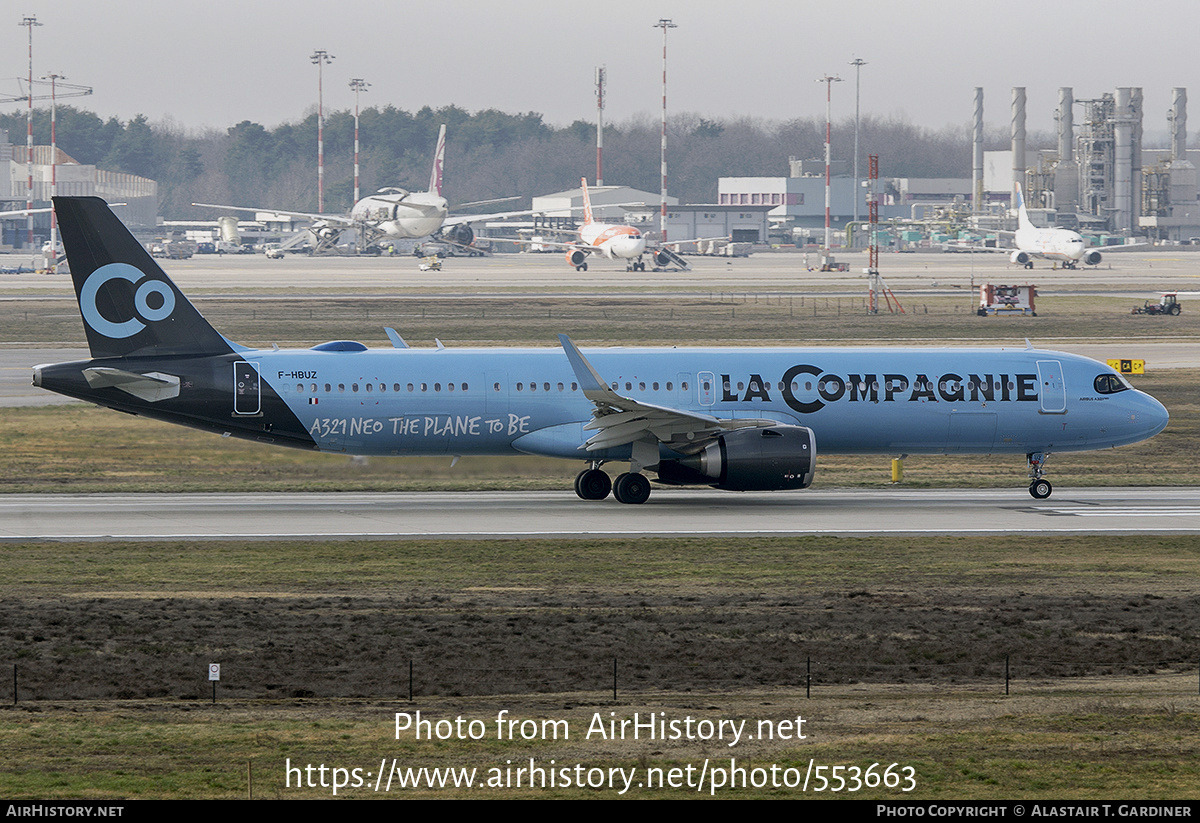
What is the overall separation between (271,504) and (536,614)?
687 inches

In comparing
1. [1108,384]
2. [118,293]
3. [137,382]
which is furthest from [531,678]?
[1108,384]

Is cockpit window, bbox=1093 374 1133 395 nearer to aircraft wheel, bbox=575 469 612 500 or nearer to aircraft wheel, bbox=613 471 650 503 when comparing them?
aircraft wheel, bbox=613 471 650 503

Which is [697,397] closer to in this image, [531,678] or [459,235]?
[531,678]

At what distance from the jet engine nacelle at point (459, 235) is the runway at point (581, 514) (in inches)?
5917

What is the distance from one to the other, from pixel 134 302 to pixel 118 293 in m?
0.49

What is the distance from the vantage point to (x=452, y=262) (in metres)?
182

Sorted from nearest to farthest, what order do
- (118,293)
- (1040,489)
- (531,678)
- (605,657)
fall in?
(531,678)
(605,657)
(118,293)
(1040,489)

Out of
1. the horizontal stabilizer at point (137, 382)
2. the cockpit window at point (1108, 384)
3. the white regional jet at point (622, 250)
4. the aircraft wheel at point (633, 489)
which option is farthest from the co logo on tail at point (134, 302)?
the white regional jet at point (622, 250)

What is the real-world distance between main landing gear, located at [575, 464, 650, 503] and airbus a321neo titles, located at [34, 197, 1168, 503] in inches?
1.7

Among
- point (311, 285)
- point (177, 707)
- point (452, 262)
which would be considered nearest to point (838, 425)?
point (177, 707)

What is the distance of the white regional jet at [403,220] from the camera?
588 feet

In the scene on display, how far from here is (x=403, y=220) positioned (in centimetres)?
18175

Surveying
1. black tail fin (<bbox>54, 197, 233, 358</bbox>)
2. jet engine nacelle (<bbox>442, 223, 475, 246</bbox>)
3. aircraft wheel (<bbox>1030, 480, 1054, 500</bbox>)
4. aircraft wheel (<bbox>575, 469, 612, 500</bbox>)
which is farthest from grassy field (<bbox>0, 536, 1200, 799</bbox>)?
jet engine nacelle (<bbox>442, 223, 475, 246</bbox>)

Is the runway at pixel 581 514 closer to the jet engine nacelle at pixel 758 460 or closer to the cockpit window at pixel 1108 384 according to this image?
the jet engine nacelle at pixel 758 460
